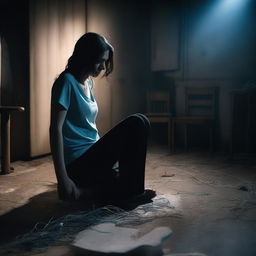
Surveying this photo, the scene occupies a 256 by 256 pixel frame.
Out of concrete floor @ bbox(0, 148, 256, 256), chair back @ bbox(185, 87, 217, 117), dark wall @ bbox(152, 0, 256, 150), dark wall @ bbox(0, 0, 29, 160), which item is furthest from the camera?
chair back @ bbox(185, 87, 217, 117)

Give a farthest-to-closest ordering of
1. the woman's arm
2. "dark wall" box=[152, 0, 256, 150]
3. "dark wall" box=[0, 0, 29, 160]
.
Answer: "dark wall" box=[152, 0, 256, 150]
"dark wall" box=[0, 0, 29, 160]
the woman's arm

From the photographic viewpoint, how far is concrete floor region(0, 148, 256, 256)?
178 cm

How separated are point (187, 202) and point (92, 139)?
0.78 meters

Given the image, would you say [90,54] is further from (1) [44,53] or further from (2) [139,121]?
(1) [44,53]

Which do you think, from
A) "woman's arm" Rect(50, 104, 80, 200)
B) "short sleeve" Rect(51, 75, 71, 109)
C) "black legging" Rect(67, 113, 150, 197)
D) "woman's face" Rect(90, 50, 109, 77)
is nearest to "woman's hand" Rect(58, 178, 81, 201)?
"woman's arm" Rect(50, 104, 80, 200)

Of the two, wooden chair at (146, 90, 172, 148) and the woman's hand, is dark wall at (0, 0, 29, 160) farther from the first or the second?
the woman's hand

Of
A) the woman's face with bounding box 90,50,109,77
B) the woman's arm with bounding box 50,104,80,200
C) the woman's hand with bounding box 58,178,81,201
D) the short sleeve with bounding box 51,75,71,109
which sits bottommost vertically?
the woman's hand with bounding box 58,178,81,201

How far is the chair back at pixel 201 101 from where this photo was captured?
17.6ft

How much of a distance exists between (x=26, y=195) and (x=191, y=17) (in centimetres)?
387

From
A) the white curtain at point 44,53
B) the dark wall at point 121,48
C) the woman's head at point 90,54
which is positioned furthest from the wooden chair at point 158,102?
the woman's head at point 90,54

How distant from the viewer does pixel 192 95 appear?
5.62 m

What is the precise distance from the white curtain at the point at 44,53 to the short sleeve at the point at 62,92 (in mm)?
2313

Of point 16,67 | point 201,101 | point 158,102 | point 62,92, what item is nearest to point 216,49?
point 201,101

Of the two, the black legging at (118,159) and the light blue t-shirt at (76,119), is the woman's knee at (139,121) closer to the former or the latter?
the black legging at (118,159)
